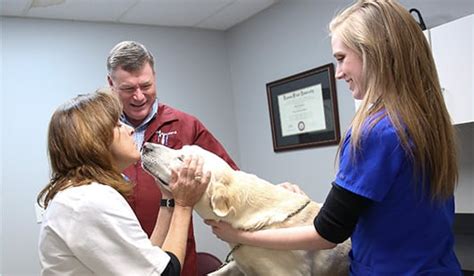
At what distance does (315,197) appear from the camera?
331 centimetres

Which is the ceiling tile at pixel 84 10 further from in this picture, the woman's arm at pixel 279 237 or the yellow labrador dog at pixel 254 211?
the woman's arm at pixel 279 237

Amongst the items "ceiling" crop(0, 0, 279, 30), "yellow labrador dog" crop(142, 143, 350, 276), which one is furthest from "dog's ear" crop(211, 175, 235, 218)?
"ceiling" crop(0, 0, 279, 30)

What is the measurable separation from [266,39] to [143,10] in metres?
0.89

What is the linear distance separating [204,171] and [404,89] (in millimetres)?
555

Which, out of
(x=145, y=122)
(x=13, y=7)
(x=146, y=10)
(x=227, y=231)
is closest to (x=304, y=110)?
(x=146, y=10)

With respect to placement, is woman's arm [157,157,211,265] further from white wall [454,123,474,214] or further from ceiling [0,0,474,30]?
ceiling [0,0,474,30]

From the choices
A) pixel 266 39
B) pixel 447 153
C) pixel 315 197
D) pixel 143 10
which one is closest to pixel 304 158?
pixel 315 197

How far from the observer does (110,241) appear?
1075 mm

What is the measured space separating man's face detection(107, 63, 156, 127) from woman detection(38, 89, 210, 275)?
55cm

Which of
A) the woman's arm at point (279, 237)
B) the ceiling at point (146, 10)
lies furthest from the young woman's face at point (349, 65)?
the ceiling at point (146, 10)

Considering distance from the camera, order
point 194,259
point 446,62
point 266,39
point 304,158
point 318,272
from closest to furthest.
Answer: point 318,272 → point 194,259 → point 446,62 → point 304,158 → point 266,39

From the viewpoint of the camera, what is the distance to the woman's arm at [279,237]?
43.4 inches

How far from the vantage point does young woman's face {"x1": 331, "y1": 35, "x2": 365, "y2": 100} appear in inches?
42.0

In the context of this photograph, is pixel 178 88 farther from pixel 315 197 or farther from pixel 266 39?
pixel 315 197
